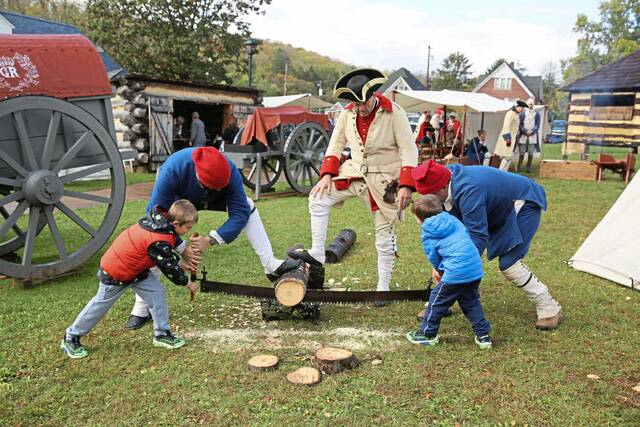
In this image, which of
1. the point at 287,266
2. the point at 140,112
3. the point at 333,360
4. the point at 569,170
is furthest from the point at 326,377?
the point at 569,170

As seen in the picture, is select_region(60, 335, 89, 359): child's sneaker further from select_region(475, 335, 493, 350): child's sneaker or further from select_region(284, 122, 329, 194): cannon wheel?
select_region(284, 122, 329, 194): cannon wheel

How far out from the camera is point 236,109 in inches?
695

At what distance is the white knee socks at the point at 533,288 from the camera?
13.8 ft

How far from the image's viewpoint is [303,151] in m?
10.9

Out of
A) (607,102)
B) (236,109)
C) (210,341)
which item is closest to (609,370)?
(210,341)

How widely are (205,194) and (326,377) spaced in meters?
1.66

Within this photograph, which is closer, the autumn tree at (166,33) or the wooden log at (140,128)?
the wooden log at (140,128)

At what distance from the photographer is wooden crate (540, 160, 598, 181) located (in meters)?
14.2

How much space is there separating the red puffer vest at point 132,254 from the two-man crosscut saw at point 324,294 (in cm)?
69

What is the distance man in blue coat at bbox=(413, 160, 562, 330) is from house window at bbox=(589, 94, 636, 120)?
17.4 metres

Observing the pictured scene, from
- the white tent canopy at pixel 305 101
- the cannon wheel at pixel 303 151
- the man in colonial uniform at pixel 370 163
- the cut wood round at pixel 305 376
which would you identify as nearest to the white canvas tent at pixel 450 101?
the white tent canopy at pixel 305 101

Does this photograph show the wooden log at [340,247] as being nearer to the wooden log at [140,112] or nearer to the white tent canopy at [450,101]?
the white tent canopy at [450,101]

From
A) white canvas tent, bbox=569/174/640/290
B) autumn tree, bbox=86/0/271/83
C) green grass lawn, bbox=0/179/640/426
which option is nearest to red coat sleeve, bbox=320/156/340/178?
green grass lawn, bbox=0/179/640/426

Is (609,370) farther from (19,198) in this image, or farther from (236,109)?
(236,109)
